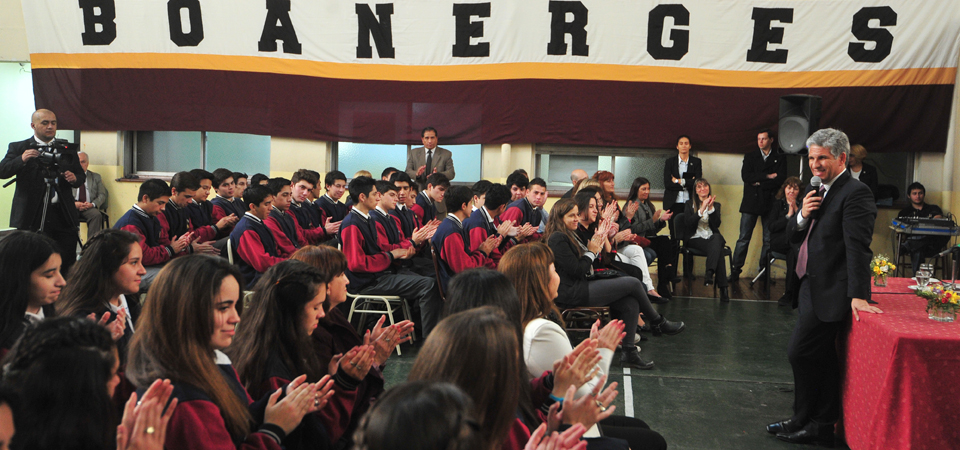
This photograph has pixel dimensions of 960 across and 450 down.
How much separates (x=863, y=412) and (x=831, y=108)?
5.44m

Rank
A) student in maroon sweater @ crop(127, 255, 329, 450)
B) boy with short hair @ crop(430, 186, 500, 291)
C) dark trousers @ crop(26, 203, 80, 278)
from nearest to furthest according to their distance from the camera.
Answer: student in maroon sweater @ crop(127, 255, 329, 450)
boy with short hair @ crop(430, 186, 500, 291)
dark trousers @ crop(26, 203, 80, 278)

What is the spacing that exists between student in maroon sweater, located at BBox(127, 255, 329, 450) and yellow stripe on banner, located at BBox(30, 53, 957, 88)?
20.6 ft

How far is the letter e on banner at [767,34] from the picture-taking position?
733 cm

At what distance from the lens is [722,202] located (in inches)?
312

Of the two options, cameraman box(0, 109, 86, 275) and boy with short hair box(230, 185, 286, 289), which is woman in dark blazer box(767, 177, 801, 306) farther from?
cameraman box(0, 109, 86, 275)

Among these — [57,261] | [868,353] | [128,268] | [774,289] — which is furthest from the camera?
[774,289]

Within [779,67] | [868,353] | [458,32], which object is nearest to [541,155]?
[458,32]

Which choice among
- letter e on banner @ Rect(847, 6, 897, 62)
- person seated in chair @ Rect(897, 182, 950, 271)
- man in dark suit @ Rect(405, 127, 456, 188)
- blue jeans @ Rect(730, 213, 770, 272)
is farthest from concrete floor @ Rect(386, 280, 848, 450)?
letter e on banner @ Rect(847, 6, 897, 62)

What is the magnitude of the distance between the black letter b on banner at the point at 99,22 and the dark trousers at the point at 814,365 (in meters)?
8.06

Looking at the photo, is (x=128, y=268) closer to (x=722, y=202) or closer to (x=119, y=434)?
(x=119, y=434)

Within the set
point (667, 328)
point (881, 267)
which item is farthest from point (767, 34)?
point (881, 267)

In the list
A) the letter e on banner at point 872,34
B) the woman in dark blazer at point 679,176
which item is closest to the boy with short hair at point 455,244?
the woman in dark blazer at point 679,176

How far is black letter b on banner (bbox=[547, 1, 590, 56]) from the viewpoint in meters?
7.51

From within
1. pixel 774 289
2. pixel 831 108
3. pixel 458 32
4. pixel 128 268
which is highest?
pixel 458 32
